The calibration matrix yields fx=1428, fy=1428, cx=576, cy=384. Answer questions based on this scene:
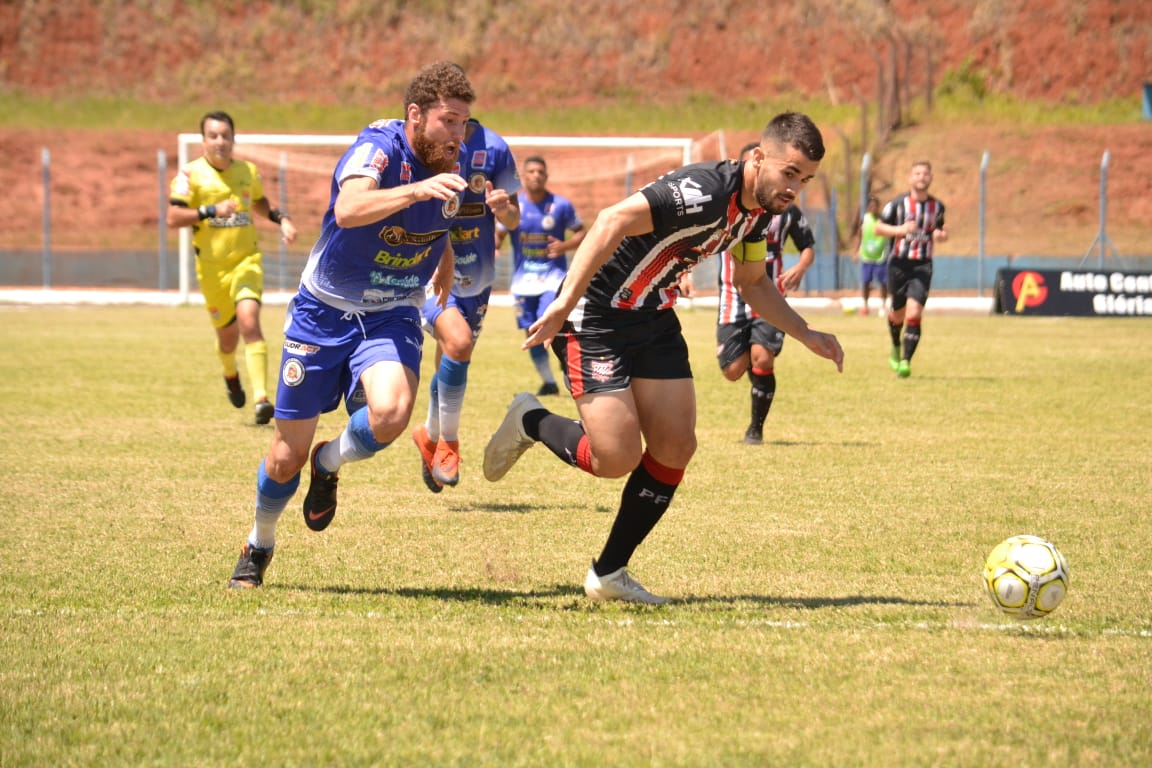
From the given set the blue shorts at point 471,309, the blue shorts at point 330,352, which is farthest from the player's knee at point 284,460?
the blue shorts at point 471,309

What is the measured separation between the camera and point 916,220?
614 inches

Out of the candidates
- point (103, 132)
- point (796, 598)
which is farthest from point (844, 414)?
point (103, 132)

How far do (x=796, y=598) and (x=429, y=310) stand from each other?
3.88 meters

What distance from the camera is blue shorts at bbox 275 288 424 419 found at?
5.70m

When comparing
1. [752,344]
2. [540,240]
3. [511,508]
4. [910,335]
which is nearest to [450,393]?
[511,508]

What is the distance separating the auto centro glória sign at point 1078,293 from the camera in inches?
1037

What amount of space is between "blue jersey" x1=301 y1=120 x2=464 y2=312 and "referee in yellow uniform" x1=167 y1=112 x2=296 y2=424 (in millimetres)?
5673

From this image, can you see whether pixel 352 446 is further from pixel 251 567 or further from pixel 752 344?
pixel 752 344

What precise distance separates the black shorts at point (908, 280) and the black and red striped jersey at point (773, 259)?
4.59 m

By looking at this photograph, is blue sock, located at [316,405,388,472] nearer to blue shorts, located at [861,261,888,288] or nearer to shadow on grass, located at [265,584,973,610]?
shadow on grass, located at [265,584,973,610]

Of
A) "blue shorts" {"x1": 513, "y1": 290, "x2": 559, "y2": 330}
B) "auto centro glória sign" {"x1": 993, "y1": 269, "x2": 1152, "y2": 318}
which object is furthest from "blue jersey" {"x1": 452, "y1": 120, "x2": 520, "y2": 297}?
"auto centro glória sign" {"x1": 993, "y1": 269, "x2": 1152, "y2": 318}

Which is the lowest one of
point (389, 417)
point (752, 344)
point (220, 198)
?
point (752, 344)

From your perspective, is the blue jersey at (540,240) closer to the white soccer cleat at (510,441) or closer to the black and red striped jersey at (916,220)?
the black and red striped jersey at (916,220)

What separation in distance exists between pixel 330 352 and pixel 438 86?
1.15 metres
